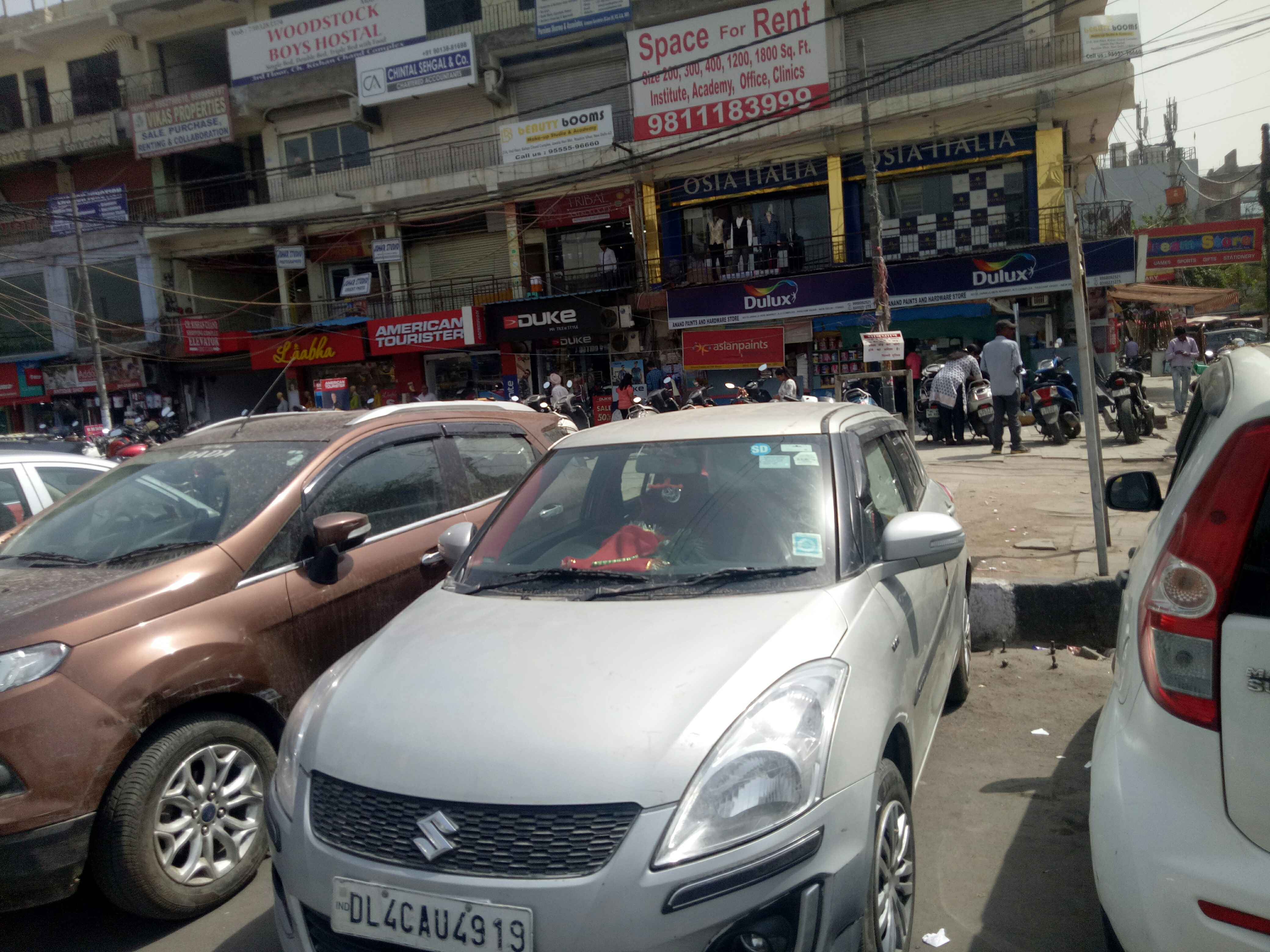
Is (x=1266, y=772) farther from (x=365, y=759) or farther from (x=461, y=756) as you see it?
(x=365, y=759)

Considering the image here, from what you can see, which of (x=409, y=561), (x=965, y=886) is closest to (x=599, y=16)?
(x=409, y=561)

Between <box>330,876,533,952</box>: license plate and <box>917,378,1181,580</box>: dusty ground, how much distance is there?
360 cm

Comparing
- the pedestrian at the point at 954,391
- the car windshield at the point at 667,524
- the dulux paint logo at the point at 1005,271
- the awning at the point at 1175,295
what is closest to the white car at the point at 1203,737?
the car windshield at the point at 667,524

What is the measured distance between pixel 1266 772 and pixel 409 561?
11.2ft

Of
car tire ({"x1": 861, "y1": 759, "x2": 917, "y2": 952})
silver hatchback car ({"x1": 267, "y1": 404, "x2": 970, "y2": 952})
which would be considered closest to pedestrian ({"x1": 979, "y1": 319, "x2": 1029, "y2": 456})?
silver hatchback car ({"x1": 267, "y1": 404, "x2": 970, "y2": 952})

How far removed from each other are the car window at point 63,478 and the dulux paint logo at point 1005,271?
18738 mm

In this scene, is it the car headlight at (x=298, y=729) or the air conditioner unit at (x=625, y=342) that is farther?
the air conditioner unit at (x=625, y=342)

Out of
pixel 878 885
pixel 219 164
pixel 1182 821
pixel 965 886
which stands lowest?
pixel 965 886

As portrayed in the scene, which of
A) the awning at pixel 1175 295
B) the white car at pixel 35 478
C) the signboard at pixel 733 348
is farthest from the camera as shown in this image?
the awning at pixel 1175 295

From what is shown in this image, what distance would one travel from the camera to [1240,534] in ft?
5.95

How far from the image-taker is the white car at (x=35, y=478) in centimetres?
525

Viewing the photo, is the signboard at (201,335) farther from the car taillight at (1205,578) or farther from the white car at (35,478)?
the car taillight at (1205,578)

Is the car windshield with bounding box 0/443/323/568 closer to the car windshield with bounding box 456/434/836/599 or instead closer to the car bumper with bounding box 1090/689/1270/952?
the car windshield with bounding box 456/434/836/599

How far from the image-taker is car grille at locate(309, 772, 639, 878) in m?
1.97
